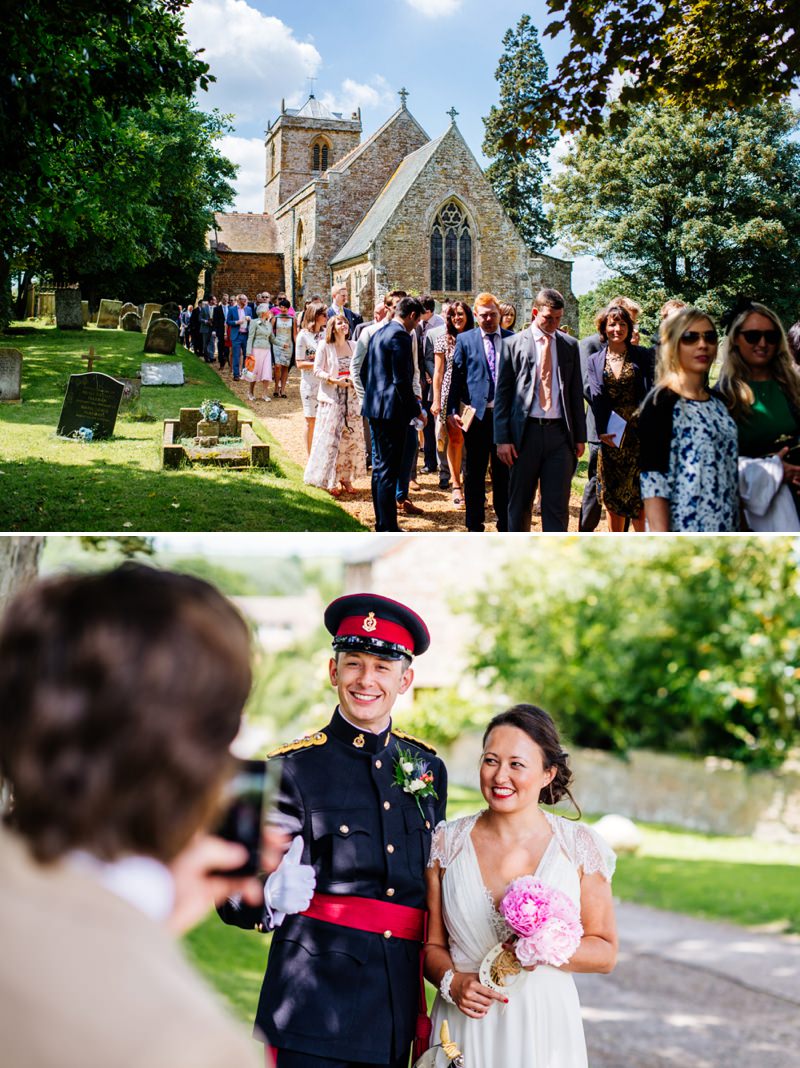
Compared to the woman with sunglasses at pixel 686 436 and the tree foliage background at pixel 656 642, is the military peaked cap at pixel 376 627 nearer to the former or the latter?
the woman with sunglasses at pixel 686 436

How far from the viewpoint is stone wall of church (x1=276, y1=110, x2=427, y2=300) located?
6539 millimetres

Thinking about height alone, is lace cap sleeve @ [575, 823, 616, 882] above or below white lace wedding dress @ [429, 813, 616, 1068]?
above

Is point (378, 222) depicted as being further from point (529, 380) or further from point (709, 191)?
point (709, 191)

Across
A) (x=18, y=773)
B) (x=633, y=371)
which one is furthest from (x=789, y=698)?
(x=18, y=773)

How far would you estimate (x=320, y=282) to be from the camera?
7.44m

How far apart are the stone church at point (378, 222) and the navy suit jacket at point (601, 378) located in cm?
30

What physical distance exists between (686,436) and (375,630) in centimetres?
197

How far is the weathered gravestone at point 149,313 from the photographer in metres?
8.02

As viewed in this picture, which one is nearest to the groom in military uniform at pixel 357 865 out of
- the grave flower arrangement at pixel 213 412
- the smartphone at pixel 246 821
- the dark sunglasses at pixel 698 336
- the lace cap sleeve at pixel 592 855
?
the lace cap sleeve at pixel 592 855

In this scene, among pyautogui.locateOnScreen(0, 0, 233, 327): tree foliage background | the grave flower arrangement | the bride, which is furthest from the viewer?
the grave flower arrangement

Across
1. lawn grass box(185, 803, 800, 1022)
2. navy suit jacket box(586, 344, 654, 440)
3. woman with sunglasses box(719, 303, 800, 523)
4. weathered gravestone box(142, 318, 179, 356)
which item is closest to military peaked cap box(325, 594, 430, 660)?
woman with sunglasses box(719, 303, 800, 523)

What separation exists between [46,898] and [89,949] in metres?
0.06

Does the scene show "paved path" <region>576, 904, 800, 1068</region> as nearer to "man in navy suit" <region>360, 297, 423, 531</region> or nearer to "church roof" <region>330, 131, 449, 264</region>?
"man in navy suit" <region>360, 297, 423, 531</region>

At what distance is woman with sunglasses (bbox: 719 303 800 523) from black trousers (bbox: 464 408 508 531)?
2238 millimetres
